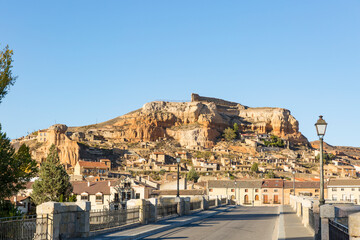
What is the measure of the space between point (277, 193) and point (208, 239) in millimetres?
78415

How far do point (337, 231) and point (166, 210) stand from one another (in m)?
22.5

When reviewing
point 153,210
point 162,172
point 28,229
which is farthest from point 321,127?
point 162,172

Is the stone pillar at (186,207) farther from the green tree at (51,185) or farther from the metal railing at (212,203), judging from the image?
the green tree at (51,185)

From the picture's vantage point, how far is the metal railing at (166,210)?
31.3 meters

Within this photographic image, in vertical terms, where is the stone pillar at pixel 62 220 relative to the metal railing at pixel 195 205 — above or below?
above

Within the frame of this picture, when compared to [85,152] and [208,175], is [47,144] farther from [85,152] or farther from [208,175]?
[208,175]

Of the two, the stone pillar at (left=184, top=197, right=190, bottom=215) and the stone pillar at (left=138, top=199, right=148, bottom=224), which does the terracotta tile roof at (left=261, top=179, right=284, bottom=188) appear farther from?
the stone pillar at (left=138, top=199, right=148, bottom=224)

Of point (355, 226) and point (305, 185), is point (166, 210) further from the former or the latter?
point (305, 185)

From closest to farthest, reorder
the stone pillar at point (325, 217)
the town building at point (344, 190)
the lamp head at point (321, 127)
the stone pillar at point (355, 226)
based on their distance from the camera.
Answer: the stone pillar at point (355, 226), the stone pillar at point (325, 217), the lamp head at point (321, 127), the town building at point (344, 190)

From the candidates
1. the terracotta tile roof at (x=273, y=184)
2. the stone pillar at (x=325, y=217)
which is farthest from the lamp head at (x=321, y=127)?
the terracotta tile roof at (x=273, y=184)

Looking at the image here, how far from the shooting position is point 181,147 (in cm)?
19225

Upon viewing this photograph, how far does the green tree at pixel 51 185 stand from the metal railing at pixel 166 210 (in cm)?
2521

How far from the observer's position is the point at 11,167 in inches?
1010

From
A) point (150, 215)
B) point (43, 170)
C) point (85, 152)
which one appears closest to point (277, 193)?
point (43, 170)
